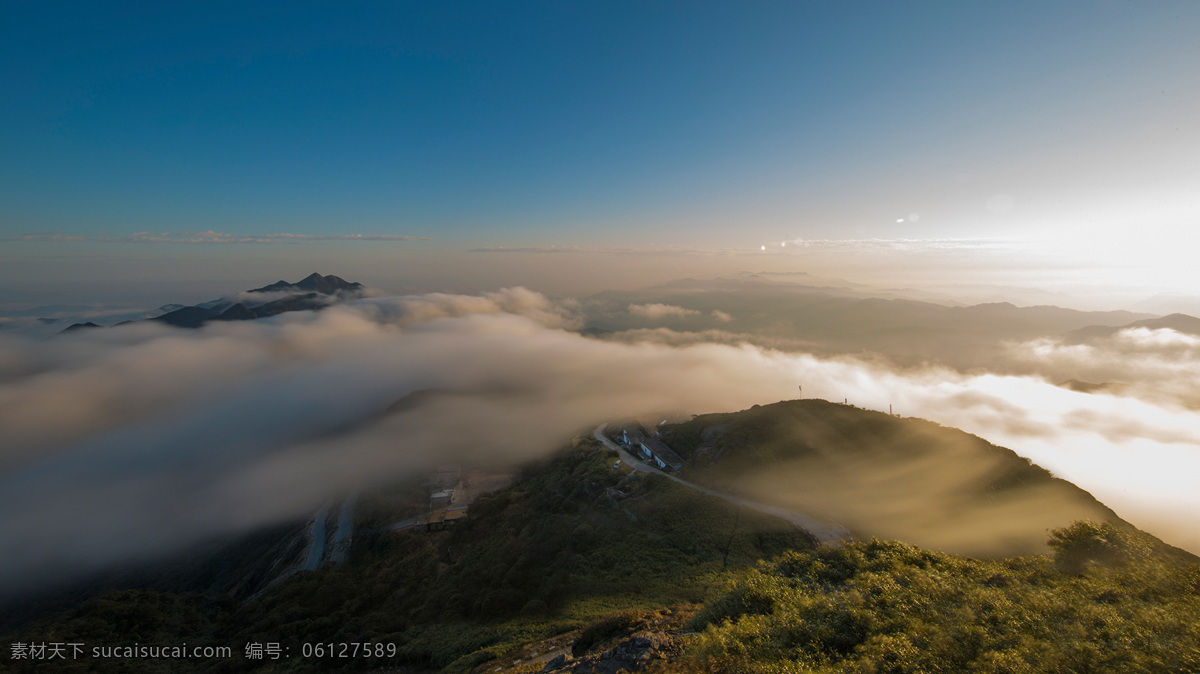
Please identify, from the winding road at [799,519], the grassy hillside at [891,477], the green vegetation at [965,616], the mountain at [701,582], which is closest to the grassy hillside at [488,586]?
the mountain at [701,582]

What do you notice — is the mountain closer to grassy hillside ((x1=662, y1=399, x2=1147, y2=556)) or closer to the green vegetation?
the green vegetation

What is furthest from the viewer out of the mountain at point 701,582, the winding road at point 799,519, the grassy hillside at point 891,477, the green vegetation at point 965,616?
the winding road at point 799,519

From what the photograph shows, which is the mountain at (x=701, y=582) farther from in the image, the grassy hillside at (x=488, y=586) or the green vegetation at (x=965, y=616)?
the grassy hillside at (x=488, y=586)

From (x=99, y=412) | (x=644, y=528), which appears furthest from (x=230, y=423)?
(x=644, y=528)

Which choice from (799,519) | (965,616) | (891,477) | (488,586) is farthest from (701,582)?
(891,477)

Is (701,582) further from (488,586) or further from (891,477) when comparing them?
(891,477)
